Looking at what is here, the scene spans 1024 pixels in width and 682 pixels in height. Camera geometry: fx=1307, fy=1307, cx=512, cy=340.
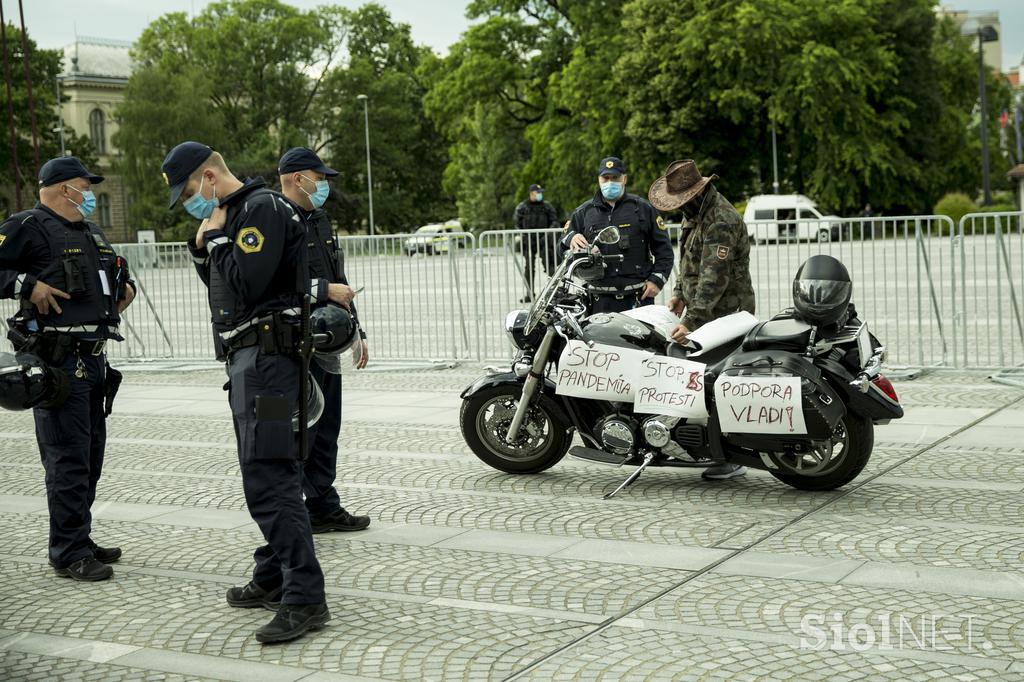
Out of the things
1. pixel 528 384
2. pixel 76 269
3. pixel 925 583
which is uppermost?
pixel 76 269

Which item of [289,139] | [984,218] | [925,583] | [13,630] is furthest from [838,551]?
[289,139]

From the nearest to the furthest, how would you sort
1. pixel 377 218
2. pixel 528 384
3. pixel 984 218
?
pixel 528 384
pixel 984 218
pixel 377 218

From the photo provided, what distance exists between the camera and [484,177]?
196ft

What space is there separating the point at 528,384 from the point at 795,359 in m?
1.56

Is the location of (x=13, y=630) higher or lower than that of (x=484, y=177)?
lower

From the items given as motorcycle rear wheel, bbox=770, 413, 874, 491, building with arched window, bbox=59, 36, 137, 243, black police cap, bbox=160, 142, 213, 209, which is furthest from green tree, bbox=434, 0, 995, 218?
black police cap, bbox=160, 142, 213, 209

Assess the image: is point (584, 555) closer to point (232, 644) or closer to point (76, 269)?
point (232, 644)

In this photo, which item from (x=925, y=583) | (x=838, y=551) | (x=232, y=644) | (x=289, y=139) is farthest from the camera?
(x=289, y=139)

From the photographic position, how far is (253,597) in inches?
208

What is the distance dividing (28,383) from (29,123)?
Answer: 59.1m

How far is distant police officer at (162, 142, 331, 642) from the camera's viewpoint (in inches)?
190

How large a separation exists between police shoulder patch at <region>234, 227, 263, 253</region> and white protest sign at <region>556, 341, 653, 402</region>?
115 inches

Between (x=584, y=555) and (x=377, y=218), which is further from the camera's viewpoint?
(x=377, y=218)

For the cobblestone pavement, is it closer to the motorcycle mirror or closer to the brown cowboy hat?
the motorcycle mirror
